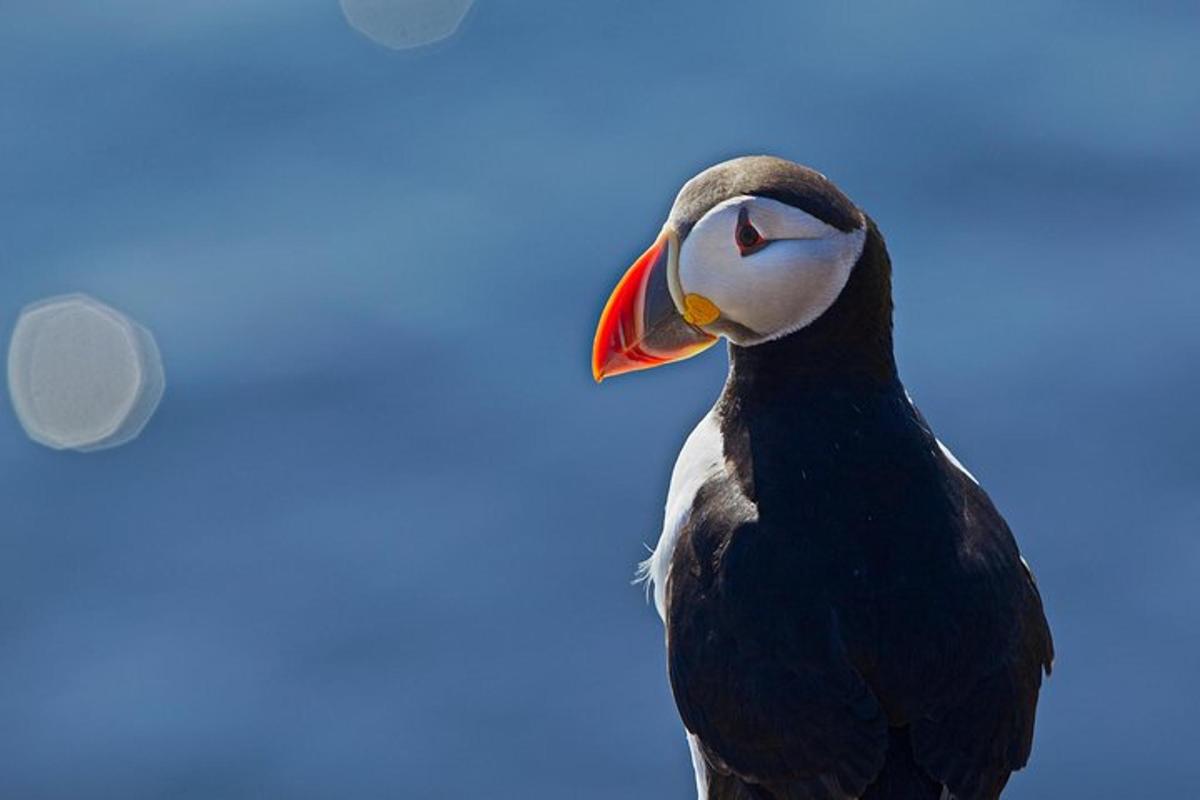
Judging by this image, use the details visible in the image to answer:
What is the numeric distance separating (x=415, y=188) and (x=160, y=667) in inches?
68.5

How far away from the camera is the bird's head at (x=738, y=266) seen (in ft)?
14.5

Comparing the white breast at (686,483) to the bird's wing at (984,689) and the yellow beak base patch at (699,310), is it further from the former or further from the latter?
the bird's wing at (984,689)

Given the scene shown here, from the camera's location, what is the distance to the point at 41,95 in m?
8.26

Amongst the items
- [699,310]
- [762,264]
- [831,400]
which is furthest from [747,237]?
[831,400]

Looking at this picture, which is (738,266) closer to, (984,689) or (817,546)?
(817,546)

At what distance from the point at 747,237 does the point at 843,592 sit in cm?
61

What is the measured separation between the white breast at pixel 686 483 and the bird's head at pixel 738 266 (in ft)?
0.73

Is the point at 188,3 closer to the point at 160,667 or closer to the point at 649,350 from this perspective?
the point at 160,667

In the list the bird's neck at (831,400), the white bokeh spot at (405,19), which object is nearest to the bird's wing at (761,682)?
the bird's neck at (831,400)

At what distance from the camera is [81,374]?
770 centimetres

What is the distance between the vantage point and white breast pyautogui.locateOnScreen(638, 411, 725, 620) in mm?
4730

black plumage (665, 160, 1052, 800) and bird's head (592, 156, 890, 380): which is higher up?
bird's head (592, 156, 890, 380)

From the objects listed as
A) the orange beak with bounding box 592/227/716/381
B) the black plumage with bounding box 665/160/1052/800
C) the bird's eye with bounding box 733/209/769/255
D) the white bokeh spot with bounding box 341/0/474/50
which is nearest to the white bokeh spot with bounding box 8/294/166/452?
Answer: the white bokeh spot with bounding box 341/0/474/50

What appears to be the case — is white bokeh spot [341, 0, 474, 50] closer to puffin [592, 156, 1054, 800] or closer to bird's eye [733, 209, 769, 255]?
puffin [592, 156, 1054, 800]
